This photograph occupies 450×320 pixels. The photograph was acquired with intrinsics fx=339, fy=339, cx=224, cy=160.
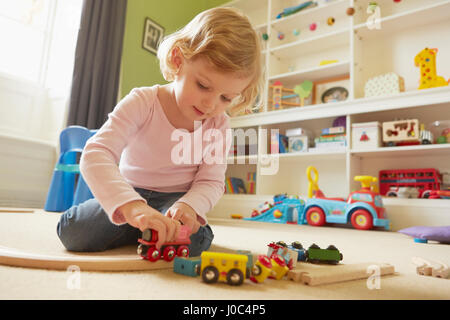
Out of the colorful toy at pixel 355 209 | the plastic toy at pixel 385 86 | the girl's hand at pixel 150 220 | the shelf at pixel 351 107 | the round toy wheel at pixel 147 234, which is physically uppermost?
the plastic toy at pixel 385 86

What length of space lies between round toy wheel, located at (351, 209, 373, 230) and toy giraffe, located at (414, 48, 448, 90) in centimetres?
86

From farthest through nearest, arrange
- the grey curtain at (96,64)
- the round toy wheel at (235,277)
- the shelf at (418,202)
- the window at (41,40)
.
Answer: the window at (41,40) → the grey curtain at (96,64) → the shelf at (418,202) → the round toy wheel at (235,277)

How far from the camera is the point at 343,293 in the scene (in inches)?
18.7

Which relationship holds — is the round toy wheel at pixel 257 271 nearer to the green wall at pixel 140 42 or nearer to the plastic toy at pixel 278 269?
the plastic toy at pixel 278 269

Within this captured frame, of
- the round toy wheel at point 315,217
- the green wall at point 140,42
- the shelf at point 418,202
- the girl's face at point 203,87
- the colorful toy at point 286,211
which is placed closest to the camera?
the girl's face at point 203,87

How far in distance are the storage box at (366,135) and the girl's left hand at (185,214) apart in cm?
174

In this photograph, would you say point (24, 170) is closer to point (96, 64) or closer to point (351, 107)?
point (96, 64)

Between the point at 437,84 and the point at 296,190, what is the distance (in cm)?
119

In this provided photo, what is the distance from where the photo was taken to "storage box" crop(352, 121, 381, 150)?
7.00 ft

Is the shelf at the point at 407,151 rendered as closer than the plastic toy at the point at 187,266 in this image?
No

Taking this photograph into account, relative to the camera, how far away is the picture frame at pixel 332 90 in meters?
2.55

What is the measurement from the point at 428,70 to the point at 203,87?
1.88 meters

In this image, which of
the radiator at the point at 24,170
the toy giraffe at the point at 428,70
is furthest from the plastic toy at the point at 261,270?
the radiator at the point at 24,170

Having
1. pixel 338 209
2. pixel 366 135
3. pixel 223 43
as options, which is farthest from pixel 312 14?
pixel 223 43
